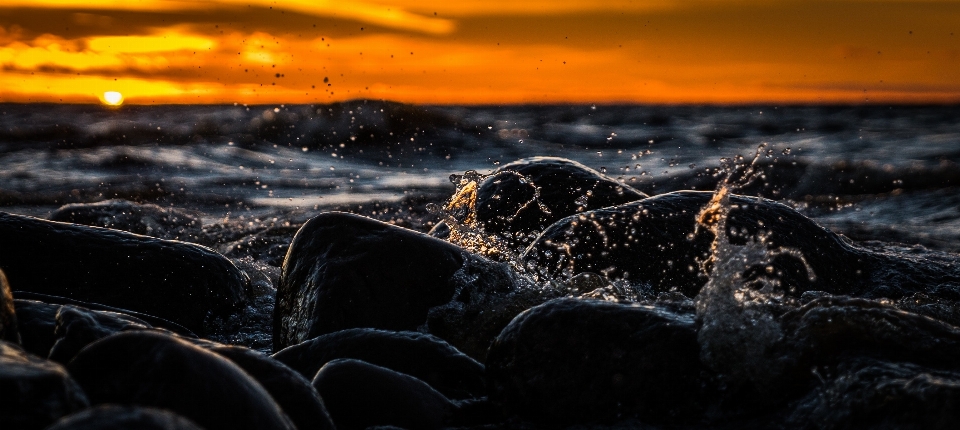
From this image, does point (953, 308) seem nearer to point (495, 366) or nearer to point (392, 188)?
point (495, 366)

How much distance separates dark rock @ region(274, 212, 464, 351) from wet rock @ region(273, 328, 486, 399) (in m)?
0.55

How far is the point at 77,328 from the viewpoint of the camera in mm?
2680

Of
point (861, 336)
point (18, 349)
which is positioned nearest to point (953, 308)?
point (861, 336)

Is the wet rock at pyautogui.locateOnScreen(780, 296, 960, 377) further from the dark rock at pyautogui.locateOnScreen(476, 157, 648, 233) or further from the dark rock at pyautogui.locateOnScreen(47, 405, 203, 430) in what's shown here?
the dark rock at pyautogui.locateOnScreen(476, 157, 648, 233)

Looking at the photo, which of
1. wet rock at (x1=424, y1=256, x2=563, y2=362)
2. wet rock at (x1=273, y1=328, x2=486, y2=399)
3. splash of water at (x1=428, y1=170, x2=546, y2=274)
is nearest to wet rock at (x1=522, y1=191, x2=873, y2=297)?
splash of water at (x1=428, y1=170, x2=546, y2=274)

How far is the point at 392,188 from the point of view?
Result: 1425 cm

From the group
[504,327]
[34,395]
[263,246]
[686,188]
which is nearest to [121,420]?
[34,395]

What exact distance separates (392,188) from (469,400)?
36.8 ft

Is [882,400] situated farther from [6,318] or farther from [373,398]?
[6,318]

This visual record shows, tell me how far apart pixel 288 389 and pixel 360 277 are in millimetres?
1460

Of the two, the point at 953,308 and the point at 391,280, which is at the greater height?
the point at 391,280

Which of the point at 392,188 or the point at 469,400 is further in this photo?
the point at 392,188

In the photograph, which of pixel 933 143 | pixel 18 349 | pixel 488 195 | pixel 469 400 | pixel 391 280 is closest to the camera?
pixel 18 349

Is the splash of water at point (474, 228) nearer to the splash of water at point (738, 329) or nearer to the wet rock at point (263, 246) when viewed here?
the splash of water at point (738, 329)
